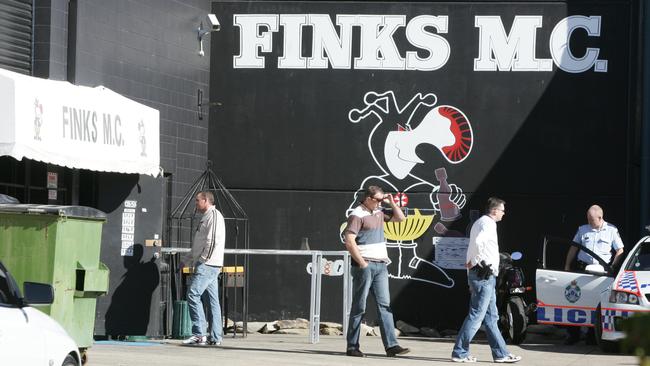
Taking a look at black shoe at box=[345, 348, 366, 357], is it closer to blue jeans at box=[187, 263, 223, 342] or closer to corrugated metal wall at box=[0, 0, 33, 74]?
blue jeans at box=[187, 263, 223, 342]

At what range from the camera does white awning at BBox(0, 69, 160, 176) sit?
1170cm

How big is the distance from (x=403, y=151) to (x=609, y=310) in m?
5.16

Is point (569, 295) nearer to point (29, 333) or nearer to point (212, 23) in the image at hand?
point (212, 23)

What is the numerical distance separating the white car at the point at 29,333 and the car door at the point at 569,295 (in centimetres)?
830

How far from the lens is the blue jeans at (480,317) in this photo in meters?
12.1

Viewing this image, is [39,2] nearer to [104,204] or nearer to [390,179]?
[104,204]

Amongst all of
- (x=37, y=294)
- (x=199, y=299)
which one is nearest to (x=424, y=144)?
(x=199, y=299)

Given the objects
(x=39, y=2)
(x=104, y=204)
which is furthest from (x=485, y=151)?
(x=39, y=2)

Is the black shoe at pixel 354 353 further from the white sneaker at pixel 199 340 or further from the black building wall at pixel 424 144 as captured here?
the black building wall at pixel 424 144

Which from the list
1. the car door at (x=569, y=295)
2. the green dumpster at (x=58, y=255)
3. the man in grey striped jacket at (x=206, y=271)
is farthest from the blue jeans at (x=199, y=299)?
the car door at (x=569, y=295)

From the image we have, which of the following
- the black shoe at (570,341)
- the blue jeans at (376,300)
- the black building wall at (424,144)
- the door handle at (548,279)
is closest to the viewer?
the blue jeans at (376,300)

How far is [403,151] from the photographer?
17.6 meters

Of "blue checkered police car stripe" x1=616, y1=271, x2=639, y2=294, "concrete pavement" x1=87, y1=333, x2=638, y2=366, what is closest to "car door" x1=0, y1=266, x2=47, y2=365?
"concrete pavement" x1=87, y1=333, x2=638, y2=366

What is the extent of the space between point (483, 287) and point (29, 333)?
6.41 metres
